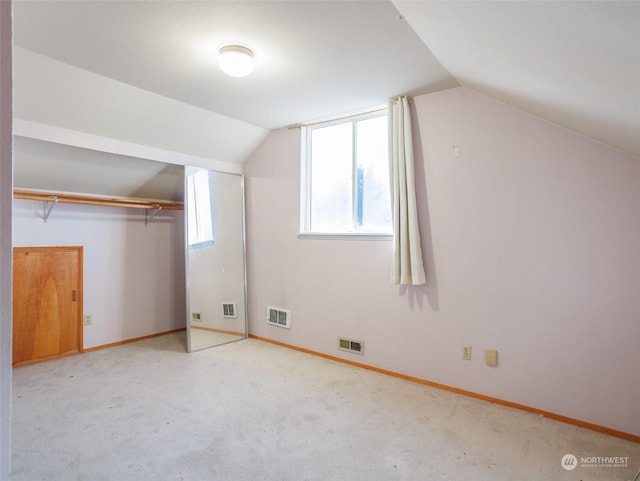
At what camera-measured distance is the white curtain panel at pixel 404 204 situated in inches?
104

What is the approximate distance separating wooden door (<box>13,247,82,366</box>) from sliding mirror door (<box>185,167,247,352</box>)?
1097 millimetres

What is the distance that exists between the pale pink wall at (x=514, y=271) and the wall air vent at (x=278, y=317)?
680 millimetres

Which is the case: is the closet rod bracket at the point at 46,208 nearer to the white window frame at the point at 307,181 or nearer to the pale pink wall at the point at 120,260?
the pale pink wall at the point at 120,260

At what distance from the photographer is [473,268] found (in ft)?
8.31

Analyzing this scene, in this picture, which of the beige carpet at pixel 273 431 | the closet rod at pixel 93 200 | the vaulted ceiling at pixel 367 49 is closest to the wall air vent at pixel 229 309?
the beige carpet at pixel 273 431

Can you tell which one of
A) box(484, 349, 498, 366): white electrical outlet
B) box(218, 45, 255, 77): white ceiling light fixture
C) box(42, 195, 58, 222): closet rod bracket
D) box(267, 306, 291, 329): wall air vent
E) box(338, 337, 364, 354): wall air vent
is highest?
box(218, 45, 255, 77): white ceiling light fixture

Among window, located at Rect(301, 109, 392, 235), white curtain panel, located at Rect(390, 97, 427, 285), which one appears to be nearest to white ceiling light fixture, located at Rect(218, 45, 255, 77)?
white curtain panel, located at Rect(390, 97, 427, 285)

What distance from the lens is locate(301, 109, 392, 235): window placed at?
3.08 meters

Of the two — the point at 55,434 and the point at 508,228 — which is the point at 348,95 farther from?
the point at 55,434

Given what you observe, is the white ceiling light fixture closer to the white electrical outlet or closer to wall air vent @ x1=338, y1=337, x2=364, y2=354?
wall air vent @ x1=338, y1=337, x2=364, y2=354

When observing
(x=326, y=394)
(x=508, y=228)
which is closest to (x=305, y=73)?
(x=508, y=228)

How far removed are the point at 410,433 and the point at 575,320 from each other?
49.5 inches

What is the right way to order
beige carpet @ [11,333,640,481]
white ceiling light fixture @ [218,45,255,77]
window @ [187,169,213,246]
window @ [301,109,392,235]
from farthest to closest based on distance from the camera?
window @ [187,169,213,246], window @ [301,109,392,235], white ceiling light fixture @ [218,45,255,77], beige carpet @ [11,333,640,481]

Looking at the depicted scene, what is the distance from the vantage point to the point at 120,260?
12.3 feet
